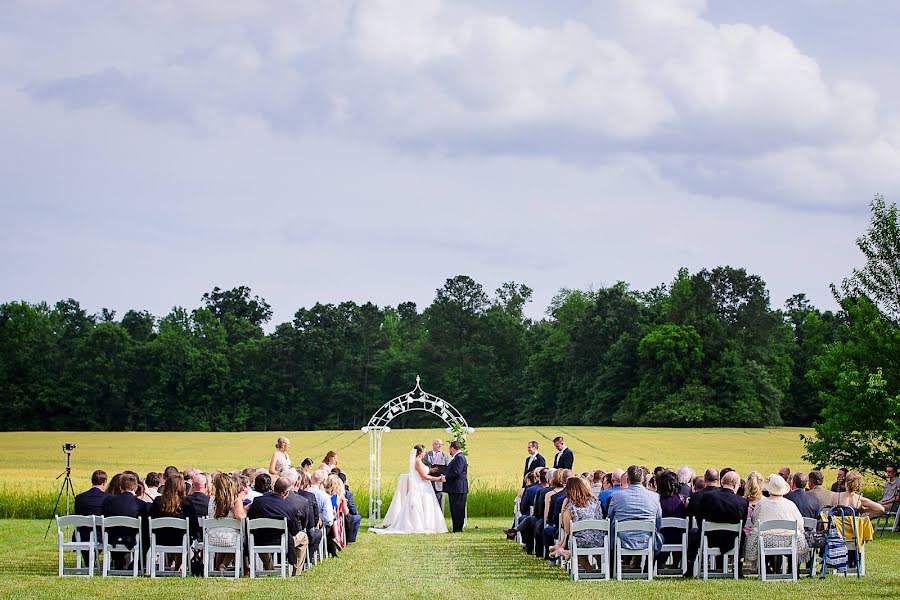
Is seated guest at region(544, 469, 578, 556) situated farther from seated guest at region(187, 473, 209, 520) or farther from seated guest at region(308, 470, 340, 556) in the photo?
seated guest at region(187, 473, 209, 520)

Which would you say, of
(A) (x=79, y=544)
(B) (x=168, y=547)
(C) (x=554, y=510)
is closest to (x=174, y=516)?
(B) (x=168, y=547)

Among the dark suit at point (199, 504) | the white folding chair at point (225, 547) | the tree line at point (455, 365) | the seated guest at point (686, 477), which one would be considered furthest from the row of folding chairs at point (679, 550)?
the tree line at point (455, 365)

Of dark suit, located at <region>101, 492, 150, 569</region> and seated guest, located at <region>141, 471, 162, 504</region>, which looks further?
seated guest, located at <region>141, 471, 162, 504</region>

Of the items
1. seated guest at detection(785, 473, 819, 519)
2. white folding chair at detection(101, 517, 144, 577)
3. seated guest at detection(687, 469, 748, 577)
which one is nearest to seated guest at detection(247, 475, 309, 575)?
white folding chair at detection(101, 517, 144, 577)

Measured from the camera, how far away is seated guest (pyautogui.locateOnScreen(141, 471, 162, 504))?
1428cm

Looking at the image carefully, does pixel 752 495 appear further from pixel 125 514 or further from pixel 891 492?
pixel 891 492

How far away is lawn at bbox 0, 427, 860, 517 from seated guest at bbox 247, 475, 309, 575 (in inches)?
537

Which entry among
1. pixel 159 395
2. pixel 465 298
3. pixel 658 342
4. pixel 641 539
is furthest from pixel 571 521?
pixel 465 298

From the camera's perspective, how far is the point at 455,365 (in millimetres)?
78000

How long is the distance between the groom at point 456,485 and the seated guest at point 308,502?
5.88 metres

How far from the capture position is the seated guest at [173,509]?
13055mm

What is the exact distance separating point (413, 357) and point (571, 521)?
6419 centimetres

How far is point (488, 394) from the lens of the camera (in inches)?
3002

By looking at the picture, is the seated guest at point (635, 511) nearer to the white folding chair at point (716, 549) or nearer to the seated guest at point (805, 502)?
the white folding chair at point (716, 549)
